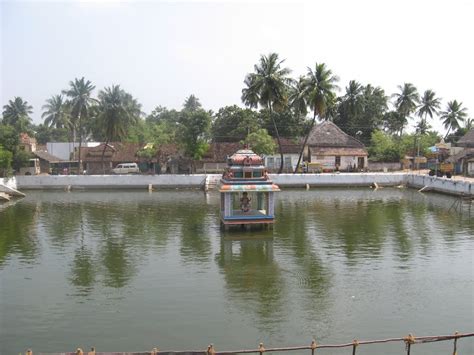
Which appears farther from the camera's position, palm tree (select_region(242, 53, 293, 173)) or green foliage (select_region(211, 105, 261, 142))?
green foliage (select_region(211, 105, 261, 142))

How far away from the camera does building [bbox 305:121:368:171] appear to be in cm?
6506

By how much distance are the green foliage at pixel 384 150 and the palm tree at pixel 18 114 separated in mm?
55295

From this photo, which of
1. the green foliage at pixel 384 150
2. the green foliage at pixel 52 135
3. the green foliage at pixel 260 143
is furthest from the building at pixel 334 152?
the green foliage at pixel 52 135

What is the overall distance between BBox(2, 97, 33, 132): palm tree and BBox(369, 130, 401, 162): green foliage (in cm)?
5529

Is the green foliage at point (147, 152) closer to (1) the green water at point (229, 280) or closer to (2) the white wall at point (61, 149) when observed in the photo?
(2) the white wall at point (61, 149)

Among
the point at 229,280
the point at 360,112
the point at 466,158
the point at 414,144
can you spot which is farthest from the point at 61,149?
the point at 229,280

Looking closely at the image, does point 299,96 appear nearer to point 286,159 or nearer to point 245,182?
point 286,159

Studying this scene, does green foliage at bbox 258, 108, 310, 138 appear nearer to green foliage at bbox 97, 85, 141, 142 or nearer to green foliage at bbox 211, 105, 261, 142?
green foliage at bbox 211, 105, 261, 142

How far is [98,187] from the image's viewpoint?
53.8 meters

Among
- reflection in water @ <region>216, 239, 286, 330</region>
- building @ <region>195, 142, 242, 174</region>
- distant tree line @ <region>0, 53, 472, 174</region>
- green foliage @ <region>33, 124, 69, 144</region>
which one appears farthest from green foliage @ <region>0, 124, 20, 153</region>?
green foliage @ <region>33, 124, 69, 144</region>

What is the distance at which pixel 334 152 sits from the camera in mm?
64938

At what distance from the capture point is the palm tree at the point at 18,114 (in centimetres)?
8106

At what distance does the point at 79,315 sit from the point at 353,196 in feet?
116

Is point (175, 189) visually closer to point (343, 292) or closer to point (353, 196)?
point (353, 196)
